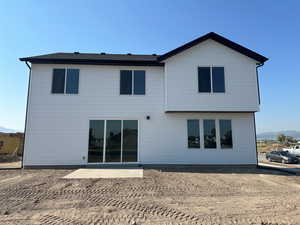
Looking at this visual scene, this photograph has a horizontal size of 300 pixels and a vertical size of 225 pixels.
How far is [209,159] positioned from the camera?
10141 millimetres

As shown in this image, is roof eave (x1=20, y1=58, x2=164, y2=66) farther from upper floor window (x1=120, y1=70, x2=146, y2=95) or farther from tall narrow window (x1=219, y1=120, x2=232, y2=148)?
tall narrow window (x1=219, y1=120, x2=232, y2=148)

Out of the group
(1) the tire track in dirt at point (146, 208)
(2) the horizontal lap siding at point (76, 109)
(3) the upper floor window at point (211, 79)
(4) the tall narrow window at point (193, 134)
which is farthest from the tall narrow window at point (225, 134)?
(1) the tire track in dirt at point (146, 208)

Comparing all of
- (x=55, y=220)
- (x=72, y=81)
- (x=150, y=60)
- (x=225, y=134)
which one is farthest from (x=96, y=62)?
(x=225, y=134)

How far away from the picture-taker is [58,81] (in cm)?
1011

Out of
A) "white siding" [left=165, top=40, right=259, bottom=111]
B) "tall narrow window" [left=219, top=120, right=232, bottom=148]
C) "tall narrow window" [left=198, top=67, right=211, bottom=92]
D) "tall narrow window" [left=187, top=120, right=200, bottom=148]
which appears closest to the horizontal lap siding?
"white siding" [left=165, top=40, right=259, bottom=111]

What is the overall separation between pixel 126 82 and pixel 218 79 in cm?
529

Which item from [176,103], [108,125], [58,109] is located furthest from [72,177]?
[176,103]

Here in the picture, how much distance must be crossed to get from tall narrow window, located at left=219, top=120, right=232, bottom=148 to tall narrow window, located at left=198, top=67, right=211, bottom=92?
2.19 m

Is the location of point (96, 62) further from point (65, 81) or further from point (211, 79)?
point (211, 79)

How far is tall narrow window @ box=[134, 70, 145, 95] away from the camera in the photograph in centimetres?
1040

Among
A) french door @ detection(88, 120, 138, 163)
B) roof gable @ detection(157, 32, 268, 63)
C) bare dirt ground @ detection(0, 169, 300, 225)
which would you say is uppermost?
roof gable @ detection(157, 32, 268, 63)

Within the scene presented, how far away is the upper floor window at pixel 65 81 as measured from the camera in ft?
33.0

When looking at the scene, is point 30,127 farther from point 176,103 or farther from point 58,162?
point 176,103

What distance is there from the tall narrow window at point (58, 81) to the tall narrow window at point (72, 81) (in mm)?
272
